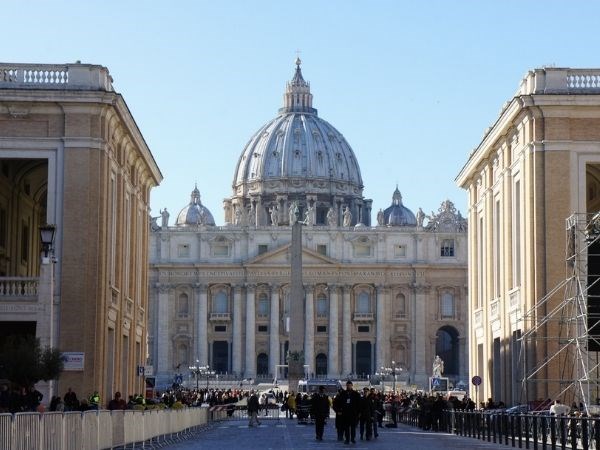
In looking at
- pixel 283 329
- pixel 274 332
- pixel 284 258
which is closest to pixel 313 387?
pixel 284 258

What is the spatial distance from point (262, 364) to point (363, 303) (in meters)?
11.8

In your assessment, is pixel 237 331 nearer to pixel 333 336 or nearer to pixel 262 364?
pixel 262 364

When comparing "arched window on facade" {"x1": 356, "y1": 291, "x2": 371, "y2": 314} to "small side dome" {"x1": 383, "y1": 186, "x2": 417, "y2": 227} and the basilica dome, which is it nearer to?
"small side dome" {"x1": 383, "y1": 186, "x2": 417, "y2": 227}

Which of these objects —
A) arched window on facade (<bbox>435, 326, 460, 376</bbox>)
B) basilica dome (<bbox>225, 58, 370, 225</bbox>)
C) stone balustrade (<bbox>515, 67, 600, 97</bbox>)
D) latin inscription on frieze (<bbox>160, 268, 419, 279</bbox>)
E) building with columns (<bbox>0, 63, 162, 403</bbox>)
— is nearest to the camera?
building with columns (<bbox>0, 63, 162, 403</bbox>)

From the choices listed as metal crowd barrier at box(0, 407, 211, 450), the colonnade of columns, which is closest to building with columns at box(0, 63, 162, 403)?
metal crowd barrier at box(0, 407, 211, 450)

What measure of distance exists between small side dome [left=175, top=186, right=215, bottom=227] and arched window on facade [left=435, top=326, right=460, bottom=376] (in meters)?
31.5

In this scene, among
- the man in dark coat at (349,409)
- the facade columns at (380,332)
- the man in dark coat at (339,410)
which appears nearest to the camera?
the man in dark coat at (349,409)

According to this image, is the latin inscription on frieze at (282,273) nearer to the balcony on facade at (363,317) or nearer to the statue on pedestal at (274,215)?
the balcony on facade at (363,317)

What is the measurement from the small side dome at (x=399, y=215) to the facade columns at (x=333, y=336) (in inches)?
1079

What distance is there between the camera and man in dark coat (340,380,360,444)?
125 ft

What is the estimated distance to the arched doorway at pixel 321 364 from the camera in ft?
516

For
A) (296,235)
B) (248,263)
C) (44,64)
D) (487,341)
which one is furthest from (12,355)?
(248,263)

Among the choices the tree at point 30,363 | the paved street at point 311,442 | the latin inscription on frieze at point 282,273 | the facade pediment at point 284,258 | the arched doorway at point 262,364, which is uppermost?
the facade pediment at point 284,258

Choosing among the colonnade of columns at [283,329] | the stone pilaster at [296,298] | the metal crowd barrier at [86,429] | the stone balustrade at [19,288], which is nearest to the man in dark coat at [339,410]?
the metal crowd barrier at [86,429]
